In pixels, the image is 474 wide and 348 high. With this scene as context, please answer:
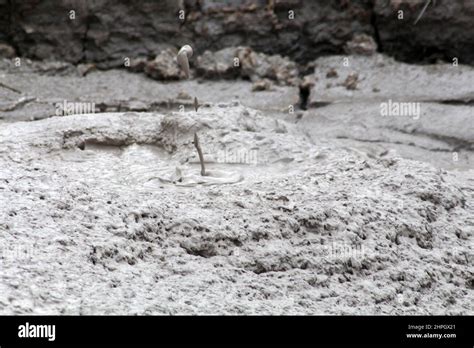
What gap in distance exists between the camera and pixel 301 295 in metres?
2.52

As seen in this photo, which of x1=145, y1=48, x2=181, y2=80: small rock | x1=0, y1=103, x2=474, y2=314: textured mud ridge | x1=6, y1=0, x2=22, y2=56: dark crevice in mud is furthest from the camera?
x1=6, y1=0, x2=22, y2=56: dark crevice in mud

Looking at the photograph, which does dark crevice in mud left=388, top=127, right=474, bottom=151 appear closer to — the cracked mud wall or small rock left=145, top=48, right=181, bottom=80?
the cracked mud wall

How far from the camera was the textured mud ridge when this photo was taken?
2375mm

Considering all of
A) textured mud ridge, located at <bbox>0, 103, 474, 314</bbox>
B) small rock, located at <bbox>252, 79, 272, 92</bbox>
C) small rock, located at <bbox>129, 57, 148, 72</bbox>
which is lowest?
textured mud ridge, located at <bbox>0, 103, 474, 314</bbox>

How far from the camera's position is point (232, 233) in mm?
2752

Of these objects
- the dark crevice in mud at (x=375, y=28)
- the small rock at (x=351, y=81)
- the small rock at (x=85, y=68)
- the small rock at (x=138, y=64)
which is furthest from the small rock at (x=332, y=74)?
the small rock at (x=85, y=68)

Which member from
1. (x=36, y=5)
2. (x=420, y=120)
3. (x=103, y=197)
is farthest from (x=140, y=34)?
(x=103, y=197)

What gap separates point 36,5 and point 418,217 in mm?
3428

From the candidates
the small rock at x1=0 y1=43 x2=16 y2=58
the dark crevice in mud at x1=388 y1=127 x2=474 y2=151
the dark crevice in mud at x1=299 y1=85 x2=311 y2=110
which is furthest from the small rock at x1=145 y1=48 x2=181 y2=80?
the dark crevice in mud at x1=388 y1=127 x2=474 y2=151

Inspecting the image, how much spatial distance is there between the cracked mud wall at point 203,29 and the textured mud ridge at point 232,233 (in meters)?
2.10

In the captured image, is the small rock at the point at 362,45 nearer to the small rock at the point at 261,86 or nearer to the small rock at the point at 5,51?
the small rock at the point at 261,86

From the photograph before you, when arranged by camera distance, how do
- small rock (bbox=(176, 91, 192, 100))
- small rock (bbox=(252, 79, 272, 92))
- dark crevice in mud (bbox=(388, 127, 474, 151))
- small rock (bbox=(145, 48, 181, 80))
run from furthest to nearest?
small rock (bbox=(145, 48, 181, 80)) < small rock (bbox=(252, 79, 272, 92)) < small rock (bbox=(176, 91, 192, 100)) < dark crevice in mud (bbox=(388, 127, 474, 151))

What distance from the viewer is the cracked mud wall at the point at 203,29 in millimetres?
5574
